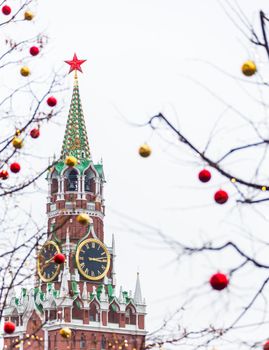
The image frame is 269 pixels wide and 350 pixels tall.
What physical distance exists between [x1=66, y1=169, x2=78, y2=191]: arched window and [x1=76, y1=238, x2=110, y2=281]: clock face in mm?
4450

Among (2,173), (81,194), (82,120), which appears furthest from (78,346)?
(2,173)

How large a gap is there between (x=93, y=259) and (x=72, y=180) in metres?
6.16

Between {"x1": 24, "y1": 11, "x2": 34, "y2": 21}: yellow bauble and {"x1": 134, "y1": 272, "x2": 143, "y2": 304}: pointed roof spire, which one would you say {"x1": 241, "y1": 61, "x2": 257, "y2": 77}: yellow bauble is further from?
{"x1": 134, "y1": 272, "x2": 143, "y2": 304}: pointed roof spire

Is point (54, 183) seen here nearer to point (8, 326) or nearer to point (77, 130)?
point (77, 130)

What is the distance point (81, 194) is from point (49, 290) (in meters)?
7.10

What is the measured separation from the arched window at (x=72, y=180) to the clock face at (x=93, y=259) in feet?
14.6

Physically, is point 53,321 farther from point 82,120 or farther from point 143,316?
point 82,120

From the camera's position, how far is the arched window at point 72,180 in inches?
2721

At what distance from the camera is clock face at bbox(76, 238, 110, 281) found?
66062 millimetres

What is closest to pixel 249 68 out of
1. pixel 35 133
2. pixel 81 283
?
pixel 35 133

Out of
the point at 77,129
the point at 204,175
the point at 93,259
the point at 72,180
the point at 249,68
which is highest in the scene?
the point at 77,129

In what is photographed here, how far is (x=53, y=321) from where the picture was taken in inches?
2499

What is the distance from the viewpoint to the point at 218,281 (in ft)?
20.8

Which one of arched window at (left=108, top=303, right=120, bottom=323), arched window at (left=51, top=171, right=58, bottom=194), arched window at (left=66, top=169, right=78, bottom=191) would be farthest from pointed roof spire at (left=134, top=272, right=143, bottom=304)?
arched window at (left=51, top=171, right=58, bottom=194)
